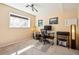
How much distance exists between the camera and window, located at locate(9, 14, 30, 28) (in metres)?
1.62

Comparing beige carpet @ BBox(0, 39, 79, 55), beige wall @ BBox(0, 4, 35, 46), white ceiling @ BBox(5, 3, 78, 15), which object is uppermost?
white ceiling @ BBox(5, 3, 78, 15)

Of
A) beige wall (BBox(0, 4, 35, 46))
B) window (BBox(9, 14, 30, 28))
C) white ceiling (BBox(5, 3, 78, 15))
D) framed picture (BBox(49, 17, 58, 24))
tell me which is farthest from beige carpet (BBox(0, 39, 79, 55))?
white ceiling (BBox(5, 3, 78, 15))

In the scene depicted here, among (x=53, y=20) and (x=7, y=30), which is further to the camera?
(x=53, y=20)

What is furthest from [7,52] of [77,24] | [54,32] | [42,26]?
[77,24]

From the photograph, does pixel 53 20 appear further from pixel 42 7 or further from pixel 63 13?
pixel 42 7

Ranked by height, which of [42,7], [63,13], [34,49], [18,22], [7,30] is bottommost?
[34,49]

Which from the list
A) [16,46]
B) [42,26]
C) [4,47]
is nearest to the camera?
[4,47]

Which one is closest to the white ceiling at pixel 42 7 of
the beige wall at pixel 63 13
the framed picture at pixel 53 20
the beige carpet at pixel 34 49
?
the beige wall at pixel 63 13

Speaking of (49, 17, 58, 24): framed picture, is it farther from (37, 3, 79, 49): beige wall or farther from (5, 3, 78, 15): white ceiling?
(5, 3, 78, 15): white ceiling

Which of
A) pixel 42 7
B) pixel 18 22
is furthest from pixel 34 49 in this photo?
pixel 42 7

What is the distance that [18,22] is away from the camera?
170 centimetres

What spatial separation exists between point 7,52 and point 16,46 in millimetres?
185

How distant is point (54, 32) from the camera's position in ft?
5.63
